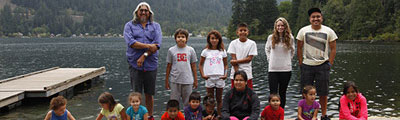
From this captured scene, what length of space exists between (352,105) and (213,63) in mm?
2711

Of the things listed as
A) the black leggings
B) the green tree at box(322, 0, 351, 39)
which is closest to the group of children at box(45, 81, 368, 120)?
the black leggings

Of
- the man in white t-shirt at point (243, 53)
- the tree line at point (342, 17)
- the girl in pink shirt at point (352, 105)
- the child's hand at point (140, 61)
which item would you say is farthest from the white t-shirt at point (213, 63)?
the tree line at point (342, 17)

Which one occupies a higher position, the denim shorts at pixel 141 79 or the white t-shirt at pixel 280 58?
the white t-shirt at pixel 280 58

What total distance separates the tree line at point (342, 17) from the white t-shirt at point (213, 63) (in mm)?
60363

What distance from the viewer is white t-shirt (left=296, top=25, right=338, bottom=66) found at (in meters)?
5.98

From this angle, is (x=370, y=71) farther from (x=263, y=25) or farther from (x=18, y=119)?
(x=263, y=25)

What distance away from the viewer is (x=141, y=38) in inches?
243

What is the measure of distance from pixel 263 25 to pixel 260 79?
76130 millimetres

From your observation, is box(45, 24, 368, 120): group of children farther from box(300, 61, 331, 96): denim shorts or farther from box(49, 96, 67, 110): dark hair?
box(300, 61, 331, 96): denim shorts

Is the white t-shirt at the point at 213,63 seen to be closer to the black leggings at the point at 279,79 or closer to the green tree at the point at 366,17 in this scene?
the black leggings at the point at 279,79

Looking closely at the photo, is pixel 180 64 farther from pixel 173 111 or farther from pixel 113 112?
pixel 113 112

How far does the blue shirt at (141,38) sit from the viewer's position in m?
6.16

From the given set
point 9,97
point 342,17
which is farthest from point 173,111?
point 342,17

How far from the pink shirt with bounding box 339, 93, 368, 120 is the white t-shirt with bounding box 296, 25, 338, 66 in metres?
0.86
